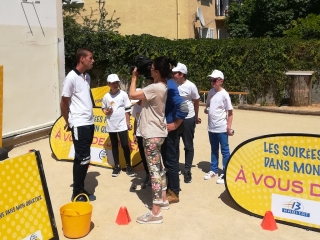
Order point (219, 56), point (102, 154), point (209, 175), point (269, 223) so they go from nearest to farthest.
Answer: point (269, 223)
point (209, 175)
point (102, 154)
point (219, 56)

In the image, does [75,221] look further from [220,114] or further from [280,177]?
[220,114]

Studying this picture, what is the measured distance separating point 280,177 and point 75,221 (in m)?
2.36

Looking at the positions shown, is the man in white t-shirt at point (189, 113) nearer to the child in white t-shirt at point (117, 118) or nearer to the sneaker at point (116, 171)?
the child in white t-shirt at point (117, 118)

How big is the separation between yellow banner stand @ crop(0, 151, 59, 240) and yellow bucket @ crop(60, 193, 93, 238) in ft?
0.56

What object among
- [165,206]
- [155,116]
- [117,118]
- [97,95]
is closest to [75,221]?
[165,206]

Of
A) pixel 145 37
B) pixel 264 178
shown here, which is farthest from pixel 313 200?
pixel 145 37

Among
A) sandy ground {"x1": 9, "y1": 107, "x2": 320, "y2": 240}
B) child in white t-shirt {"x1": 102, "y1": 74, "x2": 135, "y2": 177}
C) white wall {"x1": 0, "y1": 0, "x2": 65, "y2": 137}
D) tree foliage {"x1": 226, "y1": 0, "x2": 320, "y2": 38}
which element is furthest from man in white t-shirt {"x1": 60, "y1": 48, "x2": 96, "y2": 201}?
tree foliage {"x1": 226, "y1": 0, "x2": 320, "y2": 38}

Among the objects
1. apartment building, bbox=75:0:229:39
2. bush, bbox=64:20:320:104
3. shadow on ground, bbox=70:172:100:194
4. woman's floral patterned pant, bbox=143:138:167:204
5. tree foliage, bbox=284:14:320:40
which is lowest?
shadow on ground, bbox=70:172:100:194

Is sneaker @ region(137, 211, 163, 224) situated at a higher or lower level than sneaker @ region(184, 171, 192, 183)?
lower

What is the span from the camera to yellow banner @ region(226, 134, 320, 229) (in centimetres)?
418

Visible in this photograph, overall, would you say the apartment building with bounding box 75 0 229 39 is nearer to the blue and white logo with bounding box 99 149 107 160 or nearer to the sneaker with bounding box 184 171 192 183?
the blue and white logo with bounding box 99 149 107 160

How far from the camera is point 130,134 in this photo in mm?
6727

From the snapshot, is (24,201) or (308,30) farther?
(308,30)

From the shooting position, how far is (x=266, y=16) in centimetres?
2367
